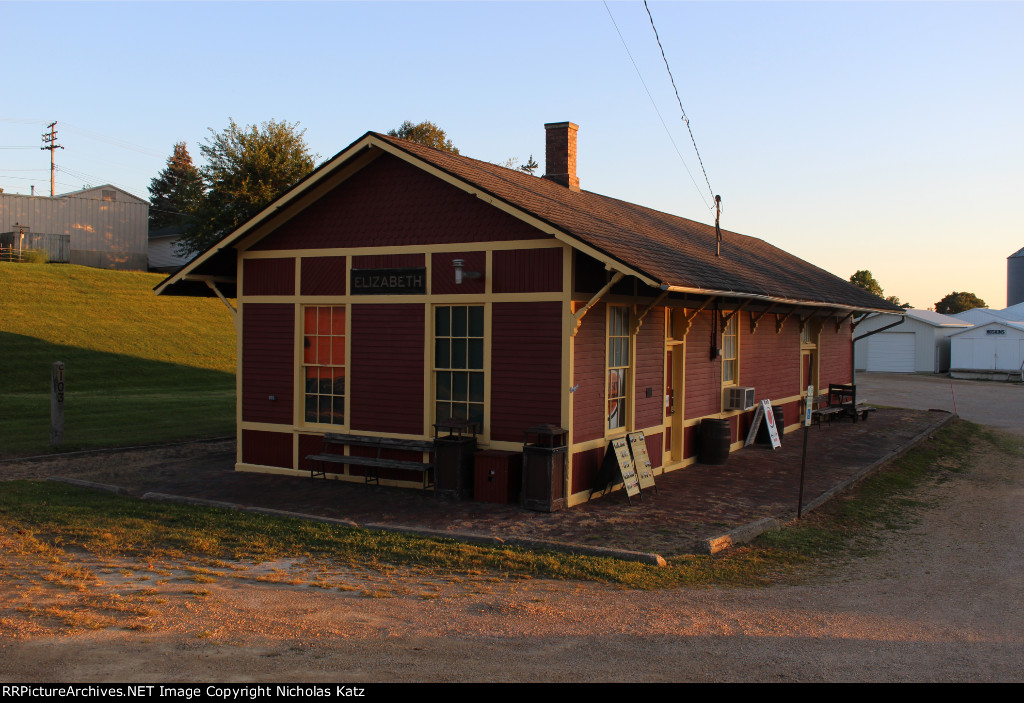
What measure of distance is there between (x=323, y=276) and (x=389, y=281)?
1239mm

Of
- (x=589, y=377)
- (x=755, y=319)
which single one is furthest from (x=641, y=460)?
(x=755, y=319)

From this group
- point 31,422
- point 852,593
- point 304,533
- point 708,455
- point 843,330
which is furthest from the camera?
point 843,330

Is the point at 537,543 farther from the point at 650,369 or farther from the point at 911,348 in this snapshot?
the point at 911,348

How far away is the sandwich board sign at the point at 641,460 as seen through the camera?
12039 mm

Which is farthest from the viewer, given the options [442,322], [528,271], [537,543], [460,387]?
[442,322]

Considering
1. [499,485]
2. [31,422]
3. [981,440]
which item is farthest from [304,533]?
[981,440]

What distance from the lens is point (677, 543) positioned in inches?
365

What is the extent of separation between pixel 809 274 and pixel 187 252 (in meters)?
38.5

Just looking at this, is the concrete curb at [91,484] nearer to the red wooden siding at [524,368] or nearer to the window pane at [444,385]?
the window pane at [444,385]

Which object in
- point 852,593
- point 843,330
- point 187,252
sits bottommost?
point 852,593

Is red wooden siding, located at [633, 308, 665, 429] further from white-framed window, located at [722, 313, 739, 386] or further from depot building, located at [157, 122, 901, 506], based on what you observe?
white-framed window, located at [722, 313, 739, 386]

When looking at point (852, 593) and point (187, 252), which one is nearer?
point (852, 593)

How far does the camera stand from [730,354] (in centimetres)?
1656
